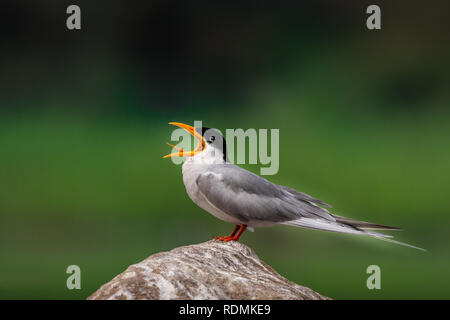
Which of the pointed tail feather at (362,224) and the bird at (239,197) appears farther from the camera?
the bird at (239,197)

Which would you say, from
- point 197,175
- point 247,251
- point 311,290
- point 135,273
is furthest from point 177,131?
point 311,290

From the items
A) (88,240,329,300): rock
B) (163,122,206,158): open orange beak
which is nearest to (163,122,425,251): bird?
(163,122,206,158): open orange beak

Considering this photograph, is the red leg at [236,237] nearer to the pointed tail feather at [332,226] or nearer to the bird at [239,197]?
the bird at [239,197]

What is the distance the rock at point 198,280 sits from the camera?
3494 mm

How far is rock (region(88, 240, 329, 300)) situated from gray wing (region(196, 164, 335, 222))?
425 mm

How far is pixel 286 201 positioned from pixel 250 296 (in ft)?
4.12

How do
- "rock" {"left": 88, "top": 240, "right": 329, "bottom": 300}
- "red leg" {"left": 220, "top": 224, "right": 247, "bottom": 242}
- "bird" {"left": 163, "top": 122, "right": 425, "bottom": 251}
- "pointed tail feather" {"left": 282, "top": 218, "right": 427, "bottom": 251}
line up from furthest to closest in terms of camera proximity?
"red leg" {"left": 220, "top": 224, "right": 247, "bottom": 242} → "bird" {"left": 163, "top": 122, "right": 425, "bottom": 251} → "pointed tail feather" {"left": 282, "top": 218, "right": 427, "bottom": 251} → "rock" {"left": 88, "top": 240, "right": 329, "bottom": 300}

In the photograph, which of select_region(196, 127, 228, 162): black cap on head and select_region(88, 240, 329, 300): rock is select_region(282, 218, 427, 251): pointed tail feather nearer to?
select_region(88, 240, 329, 300): rock

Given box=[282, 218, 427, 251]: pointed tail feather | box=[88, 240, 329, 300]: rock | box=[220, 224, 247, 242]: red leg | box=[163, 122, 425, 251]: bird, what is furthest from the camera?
box=[220, 224, 247, 242]: red leg

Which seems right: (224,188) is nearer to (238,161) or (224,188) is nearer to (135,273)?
(238,161)

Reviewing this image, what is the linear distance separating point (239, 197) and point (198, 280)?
1064mm

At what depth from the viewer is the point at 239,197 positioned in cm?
454

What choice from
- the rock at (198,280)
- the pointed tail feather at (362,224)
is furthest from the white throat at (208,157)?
the pointed tail feather at (362,224)

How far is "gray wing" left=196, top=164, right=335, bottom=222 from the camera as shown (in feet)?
14.8
